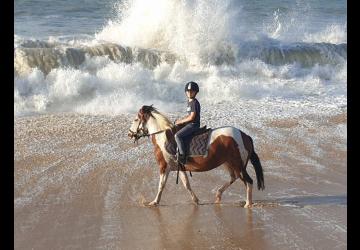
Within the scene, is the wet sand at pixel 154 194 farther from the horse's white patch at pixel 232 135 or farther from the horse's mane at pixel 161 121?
the horse's mane at pixel 161 121

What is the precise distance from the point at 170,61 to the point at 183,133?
38.7 feet

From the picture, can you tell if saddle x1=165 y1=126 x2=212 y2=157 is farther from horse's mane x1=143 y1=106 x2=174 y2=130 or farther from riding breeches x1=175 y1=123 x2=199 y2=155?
horse's mane x1=143 y1=106 x2=174 y2=130

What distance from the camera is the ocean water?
1546 cm

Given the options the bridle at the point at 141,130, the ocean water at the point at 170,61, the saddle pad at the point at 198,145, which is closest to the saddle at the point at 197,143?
the saddle pad at the point at 198,145

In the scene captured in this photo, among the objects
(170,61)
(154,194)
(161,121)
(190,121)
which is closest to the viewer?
(190,121)

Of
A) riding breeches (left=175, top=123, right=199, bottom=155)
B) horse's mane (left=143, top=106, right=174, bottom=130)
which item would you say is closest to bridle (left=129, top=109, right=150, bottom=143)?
horse's mane (left=143, top=106, right=174, bottom=130)

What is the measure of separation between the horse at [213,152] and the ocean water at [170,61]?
6.05 metres

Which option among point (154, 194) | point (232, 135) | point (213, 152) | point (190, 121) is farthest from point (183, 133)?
point (154, 194)

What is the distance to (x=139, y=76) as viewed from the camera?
16.8 metres

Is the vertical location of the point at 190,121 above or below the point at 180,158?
above

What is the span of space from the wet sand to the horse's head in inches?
36.2

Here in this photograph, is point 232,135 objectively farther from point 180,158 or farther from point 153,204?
point 153,204

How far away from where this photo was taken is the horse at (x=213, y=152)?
7.80m

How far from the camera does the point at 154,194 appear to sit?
8.48m
